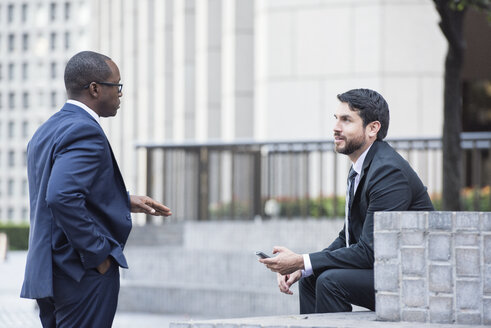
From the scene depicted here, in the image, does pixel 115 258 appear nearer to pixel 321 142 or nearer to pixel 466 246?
A: pixel 466 246

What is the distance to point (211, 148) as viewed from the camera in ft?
45.1

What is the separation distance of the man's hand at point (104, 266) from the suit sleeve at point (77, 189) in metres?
0.07

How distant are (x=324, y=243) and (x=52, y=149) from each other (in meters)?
7.95

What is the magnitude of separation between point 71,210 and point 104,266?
0.34 metres

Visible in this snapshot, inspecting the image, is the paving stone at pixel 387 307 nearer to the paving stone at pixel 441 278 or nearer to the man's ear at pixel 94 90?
the paving stone at pixel 441 278

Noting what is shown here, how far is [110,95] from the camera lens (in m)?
4.66

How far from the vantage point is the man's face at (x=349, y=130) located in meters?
5.29

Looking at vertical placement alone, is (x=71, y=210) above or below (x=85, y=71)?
below

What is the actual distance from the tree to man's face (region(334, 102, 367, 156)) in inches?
220

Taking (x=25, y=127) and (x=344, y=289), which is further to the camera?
(x=25, y=127)

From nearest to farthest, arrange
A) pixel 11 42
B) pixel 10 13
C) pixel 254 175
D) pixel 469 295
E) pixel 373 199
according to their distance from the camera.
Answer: pixel 469 295 < pixel 373 199 < pixel 254 175 < pixel 11 42 < pixel 10 13

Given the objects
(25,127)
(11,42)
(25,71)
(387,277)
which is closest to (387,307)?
Answer: (387,277)

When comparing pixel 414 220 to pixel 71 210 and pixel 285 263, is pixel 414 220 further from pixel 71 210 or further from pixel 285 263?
pixel 71 210

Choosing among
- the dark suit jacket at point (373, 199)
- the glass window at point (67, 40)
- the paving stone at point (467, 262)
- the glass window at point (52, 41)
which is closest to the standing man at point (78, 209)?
the dark suit jacket at point (373, 199)
